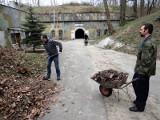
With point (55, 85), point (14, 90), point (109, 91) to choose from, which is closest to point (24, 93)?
point (14, 90)

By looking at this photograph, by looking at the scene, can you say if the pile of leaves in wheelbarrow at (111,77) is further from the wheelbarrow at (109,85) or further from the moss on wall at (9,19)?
the moss on wall at (9,19)

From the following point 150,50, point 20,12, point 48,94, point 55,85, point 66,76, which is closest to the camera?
point 150,50

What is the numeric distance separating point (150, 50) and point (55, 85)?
13.7ft

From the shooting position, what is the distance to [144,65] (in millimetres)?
5164

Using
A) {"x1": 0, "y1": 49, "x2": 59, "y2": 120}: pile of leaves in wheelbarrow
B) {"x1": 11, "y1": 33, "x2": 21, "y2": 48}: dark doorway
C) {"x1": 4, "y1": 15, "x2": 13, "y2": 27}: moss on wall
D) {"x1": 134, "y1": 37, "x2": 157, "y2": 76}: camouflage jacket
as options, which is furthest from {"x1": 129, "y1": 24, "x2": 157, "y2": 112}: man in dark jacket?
{"x1": 11, "y1": 33, "x2": 21, "y2": 48}: dark doorway

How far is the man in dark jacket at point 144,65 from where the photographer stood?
16.8ft

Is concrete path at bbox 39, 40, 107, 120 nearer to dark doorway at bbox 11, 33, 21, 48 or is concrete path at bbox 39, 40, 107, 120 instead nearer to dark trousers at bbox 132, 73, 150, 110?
dark trousers at bbox 132, 73, 150, 110

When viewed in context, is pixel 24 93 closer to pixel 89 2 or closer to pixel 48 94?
pixel 48 94

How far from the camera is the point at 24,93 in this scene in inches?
252

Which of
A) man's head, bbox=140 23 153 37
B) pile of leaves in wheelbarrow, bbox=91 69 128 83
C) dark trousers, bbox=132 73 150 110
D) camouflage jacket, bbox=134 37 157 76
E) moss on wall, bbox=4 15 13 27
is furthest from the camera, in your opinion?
moss on wall, bbox=4 15 13 27

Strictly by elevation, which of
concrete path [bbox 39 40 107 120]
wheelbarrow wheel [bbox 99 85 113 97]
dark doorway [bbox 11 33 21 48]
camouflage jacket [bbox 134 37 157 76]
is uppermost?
dark doorway [bbox 11 33 21 48]

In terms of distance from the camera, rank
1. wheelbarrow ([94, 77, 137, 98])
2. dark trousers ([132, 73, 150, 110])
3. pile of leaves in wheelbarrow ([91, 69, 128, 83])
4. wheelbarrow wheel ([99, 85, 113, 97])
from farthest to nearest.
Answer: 1. wheelbarrow wheel ([99, 85, 113, 97])
2. pile of leaves in wheelbarrow ([91, 69, 128, 83])
3. wheelbarrow ([94, 77, 137, 98])
4. dark trousers ([132, 73, 150, 110])

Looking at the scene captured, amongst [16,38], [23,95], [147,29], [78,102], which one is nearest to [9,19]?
[16,38]

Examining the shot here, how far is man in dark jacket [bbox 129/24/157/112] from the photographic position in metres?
5.11
